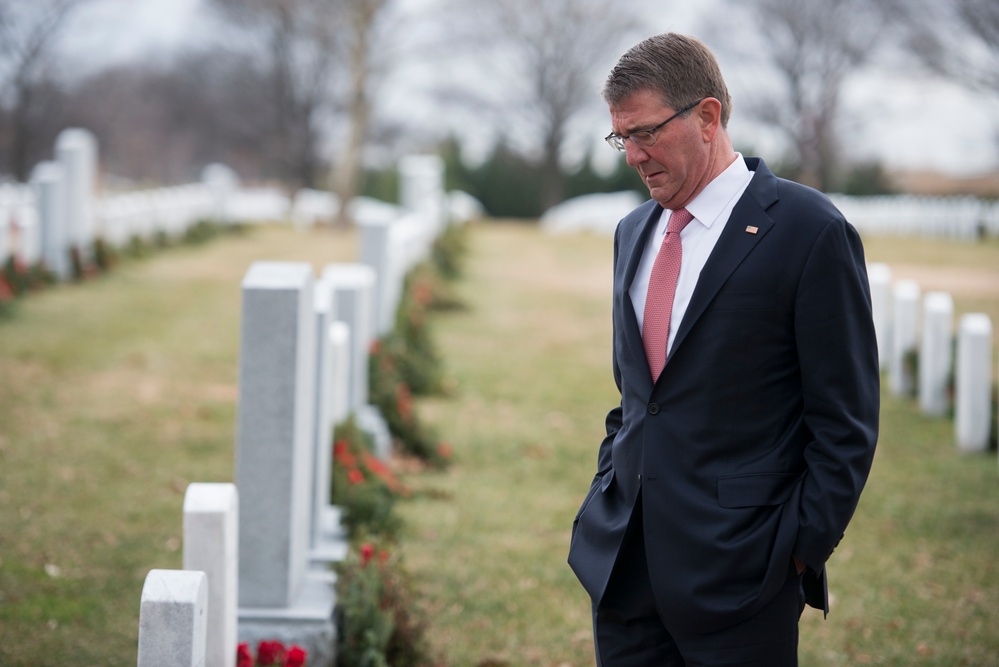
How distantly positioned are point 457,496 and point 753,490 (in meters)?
4.56

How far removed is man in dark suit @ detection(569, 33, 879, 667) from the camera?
238cm

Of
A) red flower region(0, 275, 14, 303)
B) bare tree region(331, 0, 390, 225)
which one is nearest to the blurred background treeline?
bare tree region(331, 0, 390, 225)

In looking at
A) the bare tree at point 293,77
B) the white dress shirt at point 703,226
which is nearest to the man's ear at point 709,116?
the white dress shirt at point 703,226

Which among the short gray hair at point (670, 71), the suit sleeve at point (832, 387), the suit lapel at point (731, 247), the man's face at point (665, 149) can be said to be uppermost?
the short gray hair at point (670, 71)

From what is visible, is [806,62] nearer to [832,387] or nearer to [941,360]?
[941,360]

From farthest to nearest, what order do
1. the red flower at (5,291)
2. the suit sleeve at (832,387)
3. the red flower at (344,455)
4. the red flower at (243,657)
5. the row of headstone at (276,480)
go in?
the red flower at (5,291)
the red flower at (344,455)
the row of headstone at (276,480)
the red flower at (243,657)
the suit sleeve at (832,387)

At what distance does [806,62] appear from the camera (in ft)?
116

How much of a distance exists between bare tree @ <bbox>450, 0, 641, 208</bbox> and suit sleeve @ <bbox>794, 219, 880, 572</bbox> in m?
36.5

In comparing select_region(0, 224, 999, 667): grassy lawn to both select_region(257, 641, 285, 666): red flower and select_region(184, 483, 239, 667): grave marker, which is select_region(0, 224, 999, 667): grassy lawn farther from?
select_region(184, 483, 239, 667): grave marker

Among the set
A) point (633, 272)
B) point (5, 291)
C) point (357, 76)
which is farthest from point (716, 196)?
point (357, 76)

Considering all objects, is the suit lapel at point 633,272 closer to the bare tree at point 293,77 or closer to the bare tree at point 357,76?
the bare tree at point 357,76

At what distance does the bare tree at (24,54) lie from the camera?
20078 millimetres

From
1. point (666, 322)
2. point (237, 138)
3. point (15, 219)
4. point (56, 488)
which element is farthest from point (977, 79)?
point (237, 138)

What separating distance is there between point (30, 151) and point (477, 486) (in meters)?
19.8
